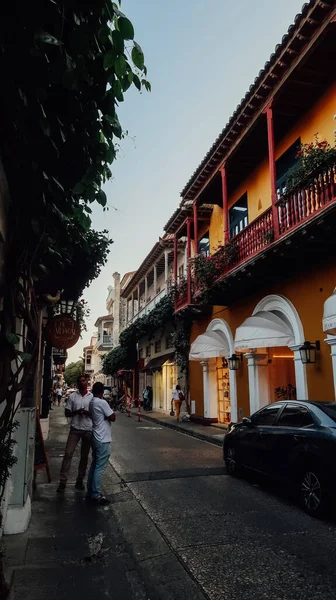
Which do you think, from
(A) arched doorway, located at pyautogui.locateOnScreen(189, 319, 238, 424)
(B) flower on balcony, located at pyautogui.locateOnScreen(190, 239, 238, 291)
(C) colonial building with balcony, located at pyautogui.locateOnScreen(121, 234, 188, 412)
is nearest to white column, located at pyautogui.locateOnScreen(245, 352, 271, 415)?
(A) arched doorway, located at pyautogui.locateOnScreen(189, 319, 238, 424)

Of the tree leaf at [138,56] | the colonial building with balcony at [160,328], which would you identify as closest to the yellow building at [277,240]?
the colonial building with balcony at [160,328]

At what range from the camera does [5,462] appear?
3.27 meters

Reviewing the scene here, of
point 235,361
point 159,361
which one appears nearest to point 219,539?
point 235,361

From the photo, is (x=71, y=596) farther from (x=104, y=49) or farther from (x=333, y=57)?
(x=333, y=57)

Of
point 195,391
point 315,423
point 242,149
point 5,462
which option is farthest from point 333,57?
point 195,391

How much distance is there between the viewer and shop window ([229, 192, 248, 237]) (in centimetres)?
1548

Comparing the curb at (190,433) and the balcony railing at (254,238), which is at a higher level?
the balcony railing at (254,238)

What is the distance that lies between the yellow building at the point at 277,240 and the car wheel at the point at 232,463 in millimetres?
2792

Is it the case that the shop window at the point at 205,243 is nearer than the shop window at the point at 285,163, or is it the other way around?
the shop window at the point at 285,163

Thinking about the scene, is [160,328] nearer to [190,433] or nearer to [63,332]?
[190,433]

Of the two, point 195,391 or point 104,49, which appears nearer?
point 104,49

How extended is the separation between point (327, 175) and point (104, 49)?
7.21 m

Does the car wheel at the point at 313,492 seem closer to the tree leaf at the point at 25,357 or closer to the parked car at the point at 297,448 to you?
the parked car at the point at 297,448

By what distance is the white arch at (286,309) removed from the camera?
10578mm
